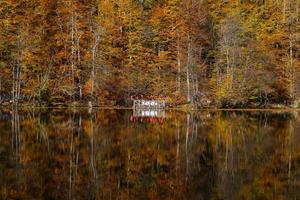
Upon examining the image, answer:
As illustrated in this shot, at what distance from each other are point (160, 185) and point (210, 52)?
4967 centimetres

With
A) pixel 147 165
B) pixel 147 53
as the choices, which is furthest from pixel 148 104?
pixel 147 165

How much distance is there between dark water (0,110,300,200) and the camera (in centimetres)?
1128

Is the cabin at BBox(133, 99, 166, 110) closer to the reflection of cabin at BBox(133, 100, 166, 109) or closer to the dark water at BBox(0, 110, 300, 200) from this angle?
the reflection of cabin at BBox(133, 100, 166, 109)

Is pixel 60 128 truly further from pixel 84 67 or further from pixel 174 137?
pixel 84 67

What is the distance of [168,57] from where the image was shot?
58.4 m

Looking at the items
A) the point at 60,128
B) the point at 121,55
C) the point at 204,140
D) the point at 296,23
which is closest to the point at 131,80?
the point at 121,55

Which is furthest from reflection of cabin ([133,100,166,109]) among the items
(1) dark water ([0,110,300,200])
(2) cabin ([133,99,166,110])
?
(1) dark water ([0,110,300,200])

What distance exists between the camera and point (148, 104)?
5022cm

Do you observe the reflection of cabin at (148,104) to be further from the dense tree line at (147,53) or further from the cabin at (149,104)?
the dense tree line at (147,53)

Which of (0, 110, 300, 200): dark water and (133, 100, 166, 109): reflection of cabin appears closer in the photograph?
(0, 110, 300, 200): dark water

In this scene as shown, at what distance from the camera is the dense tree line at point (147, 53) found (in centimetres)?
5291

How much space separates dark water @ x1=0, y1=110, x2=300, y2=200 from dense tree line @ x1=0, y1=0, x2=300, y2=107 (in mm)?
29722

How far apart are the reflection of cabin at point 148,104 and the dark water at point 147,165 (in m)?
26.0

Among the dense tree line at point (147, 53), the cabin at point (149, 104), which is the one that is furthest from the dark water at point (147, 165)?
the dense tree line at point (147, 53)
